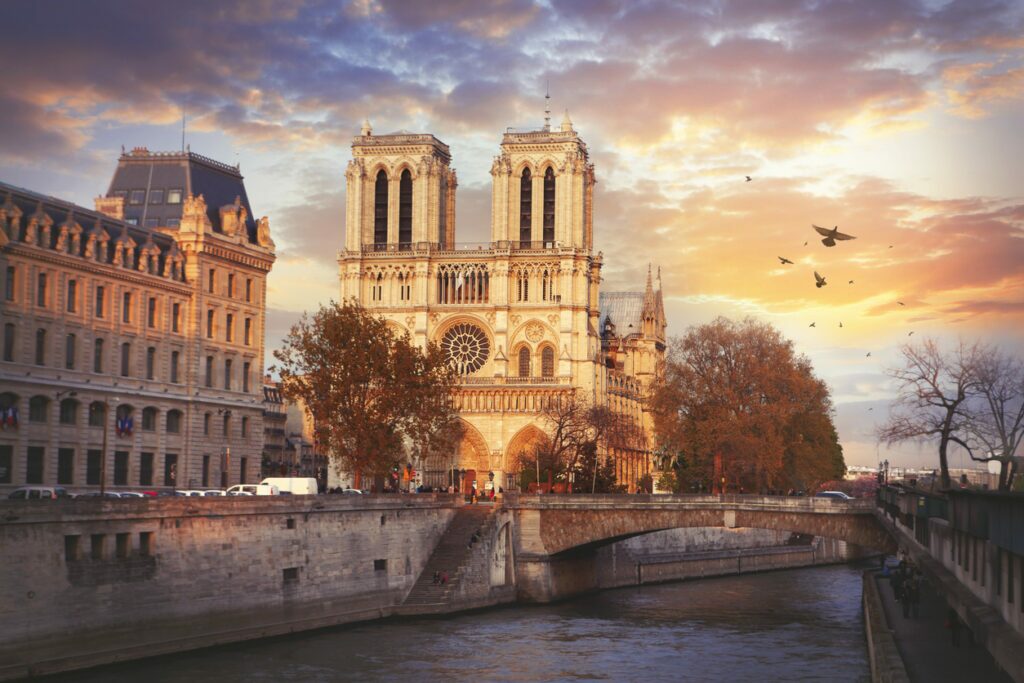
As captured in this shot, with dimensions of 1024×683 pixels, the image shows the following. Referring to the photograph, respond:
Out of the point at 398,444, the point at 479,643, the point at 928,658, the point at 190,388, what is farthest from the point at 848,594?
the point at 928,658

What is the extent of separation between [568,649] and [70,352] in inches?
1276

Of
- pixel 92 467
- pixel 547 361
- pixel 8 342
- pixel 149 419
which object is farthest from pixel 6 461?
pixel 547 361

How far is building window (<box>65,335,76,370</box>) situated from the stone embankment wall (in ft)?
59.3

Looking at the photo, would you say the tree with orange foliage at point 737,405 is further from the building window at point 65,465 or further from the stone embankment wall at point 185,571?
the building window at point 65,465

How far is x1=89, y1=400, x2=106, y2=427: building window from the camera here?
7494cm

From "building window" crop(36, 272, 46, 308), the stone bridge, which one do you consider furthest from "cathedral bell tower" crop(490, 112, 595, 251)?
"building window" crop(36, 272, 46, 308)

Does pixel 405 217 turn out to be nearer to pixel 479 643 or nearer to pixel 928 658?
pixel 479 643

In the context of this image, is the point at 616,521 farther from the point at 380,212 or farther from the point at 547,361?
the point at 380,212

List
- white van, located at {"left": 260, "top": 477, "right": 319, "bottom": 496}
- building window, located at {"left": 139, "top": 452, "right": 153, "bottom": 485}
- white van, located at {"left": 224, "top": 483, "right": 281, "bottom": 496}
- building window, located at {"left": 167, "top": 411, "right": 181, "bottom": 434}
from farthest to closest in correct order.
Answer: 1. building window, located at {"left": 167, "top": 411, "right": 181, "bottom": 434}
2. building window, located at {"left": 139, "top": 452, "right": 153, "bottom": 485}
3. white van, located at {"left": 260, "top": 477, "right": 319, "bottom": 496}
4. white van, located at {"left": 224, "top": 483, "right": 281, "bottom": 496}

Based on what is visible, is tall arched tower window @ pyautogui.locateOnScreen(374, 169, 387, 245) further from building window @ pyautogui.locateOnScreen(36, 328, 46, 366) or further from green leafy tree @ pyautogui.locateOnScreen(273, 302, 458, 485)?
building window @ pyautogui.locateOnScreen(36, 328, 46, 366)

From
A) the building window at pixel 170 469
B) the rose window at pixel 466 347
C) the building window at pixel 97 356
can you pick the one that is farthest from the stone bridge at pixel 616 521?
the rose window at pixel 466 347

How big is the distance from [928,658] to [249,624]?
2766 centimetres

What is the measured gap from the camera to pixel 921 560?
41469mm

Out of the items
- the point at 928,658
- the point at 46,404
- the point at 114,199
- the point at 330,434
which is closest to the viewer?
the point at 928,658
